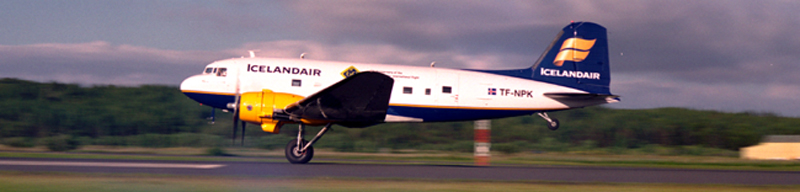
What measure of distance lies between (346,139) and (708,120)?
17.4 m

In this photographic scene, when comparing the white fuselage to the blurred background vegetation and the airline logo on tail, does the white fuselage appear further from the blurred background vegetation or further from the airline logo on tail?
the blurred background vegetation

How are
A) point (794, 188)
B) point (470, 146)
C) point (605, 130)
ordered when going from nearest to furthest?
1. point (794, 188)
2. point (470, 146)
3. point (605, 130)

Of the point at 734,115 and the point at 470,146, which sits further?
the point at 734,115

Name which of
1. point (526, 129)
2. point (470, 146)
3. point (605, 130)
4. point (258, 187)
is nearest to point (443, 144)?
point (470, 146)

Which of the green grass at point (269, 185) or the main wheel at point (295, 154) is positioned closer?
the green grass at point (269, 185)

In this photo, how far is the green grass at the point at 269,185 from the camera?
8.02 metres

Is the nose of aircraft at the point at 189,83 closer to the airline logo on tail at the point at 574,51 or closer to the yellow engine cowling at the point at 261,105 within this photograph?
the yellow engine cowling at the point at 261,105

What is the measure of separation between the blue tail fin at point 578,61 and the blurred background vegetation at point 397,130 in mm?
8380

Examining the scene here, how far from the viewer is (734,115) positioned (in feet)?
89.8

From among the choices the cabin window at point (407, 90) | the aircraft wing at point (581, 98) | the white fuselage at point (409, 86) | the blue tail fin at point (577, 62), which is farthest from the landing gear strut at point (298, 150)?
the aircraft wing at point (581, 98)

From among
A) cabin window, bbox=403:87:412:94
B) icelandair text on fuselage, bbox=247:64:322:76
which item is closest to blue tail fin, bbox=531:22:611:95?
cabin window, bbox=403:87:412:94

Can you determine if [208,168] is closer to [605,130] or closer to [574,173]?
[574,173]

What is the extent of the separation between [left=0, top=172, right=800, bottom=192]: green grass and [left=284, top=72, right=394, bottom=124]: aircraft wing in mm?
2327

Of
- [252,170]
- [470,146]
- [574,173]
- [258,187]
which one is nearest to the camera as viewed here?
[258,187]
